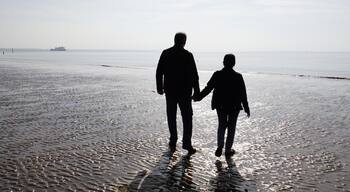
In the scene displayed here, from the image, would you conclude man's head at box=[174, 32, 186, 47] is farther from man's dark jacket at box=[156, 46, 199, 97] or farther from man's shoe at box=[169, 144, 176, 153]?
man's shoe at box=[169, 144, 176, 153]

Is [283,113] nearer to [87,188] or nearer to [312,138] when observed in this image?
[312,138]

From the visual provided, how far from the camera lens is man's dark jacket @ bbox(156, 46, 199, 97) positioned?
6773 mm

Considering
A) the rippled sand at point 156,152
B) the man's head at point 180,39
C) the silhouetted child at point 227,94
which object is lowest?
the rippled sand at point 156,152

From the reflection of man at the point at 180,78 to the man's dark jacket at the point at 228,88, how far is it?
0.41 meters

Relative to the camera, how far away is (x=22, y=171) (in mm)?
5758

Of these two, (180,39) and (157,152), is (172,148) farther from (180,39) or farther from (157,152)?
(180,39)

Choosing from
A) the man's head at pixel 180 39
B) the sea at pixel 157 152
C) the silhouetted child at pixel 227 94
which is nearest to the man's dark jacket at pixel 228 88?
the silhouetted child at pixel 227 94

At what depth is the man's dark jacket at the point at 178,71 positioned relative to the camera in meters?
6.77

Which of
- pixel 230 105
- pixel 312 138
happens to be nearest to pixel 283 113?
pixel 312 138

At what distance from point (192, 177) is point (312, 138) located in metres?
4.12

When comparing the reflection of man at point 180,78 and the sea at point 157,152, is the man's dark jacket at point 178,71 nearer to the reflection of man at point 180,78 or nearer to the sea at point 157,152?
the reflection of man at point 180,78

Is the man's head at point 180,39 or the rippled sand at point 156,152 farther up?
the man's head at point 180,39

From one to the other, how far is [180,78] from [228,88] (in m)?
0.92

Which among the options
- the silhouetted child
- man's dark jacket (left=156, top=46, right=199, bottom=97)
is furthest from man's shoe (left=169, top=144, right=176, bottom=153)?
man's dark jacket (left=156, top=46, right=199, bottom=97)
